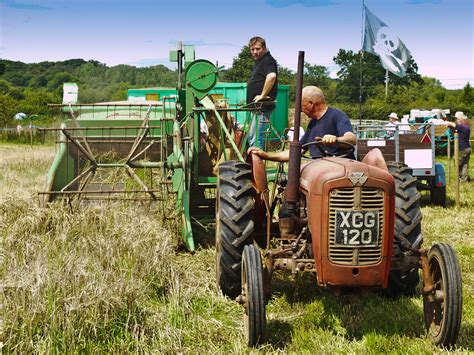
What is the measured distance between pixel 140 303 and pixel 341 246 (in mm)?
1465

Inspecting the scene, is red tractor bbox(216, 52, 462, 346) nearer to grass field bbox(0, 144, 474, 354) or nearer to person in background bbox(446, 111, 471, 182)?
grass field bbox(0, 144, 474, 354)

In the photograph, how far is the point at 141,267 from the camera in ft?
15.7

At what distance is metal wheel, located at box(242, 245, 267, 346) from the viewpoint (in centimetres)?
386

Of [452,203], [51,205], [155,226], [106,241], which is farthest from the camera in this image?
[452,203]

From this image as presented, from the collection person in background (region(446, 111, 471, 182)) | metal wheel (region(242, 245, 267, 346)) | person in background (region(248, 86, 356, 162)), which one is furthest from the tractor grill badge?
person in background (region(446, 111, 471, 182))

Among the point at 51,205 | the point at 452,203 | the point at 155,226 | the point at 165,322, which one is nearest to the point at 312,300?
the point at 165,322

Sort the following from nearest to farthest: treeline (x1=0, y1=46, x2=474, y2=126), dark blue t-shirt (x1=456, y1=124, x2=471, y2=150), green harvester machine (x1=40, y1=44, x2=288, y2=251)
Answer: green harvester machine (x1=40, y1=44, x2=288, y2=251) < dark blue t-shirt (x1=456, y1=124, x2=471, y2=150) < treeline (x1=0, y1=46, x2=474, y2=126)

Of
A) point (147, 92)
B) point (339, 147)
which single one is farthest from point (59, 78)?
point (339, 147)

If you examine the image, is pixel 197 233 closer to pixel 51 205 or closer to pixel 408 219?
pixel 51 205

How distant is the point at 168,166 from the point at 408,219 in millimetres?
2843

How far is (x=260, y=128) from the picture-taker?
22.4 ft

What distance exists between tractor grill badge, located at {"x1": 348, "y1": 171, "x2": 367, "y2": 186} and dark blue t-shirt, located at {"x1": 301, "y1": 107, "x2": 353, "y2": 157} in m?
1.08

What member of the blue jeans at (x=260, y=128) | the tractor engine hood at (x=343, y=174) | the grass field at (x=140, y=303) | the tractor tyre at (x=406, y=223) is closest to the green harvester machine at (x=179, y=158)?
the blue jeans at (x=260, y=128)

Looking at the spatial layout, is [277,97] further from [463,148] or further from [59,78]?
[59,78]
